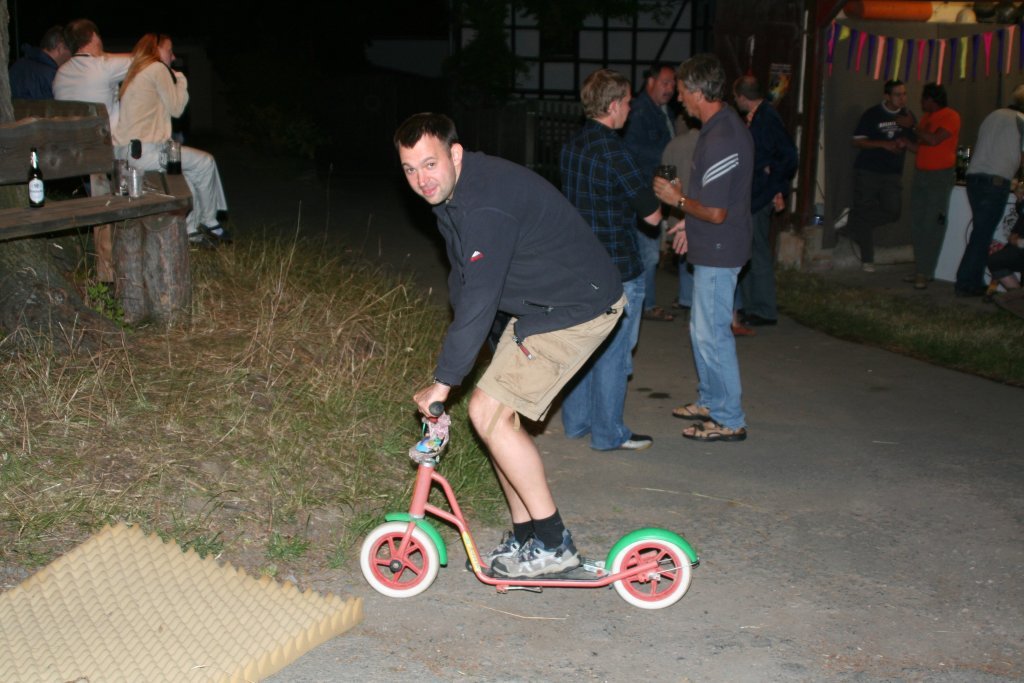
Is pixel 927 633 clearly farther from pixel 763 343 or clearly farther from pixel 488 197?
pixel 763 343

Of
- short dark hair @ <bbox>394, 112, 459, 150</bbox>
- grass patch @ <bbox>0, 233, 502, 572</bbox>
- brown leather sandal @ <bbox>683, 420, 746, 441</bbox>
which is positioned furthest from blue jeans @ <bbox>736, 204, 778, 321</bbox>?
short dark hair @ <bbox>394, 112, 459, 150</bbox>

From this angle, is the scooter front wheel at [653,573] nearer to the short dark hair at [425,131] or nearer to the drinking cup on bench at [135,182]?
the short dark hair at [425,131]

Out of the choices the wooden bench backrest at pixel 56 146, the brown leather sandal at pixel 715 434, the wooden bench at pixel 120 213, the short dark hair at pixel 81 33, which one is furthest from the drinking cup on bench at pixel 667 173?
the short dark hair at pixel 81 33

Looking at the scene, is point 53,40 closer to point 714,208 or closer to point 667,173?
point 667,173

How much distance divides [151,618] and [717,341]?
3.35 meters

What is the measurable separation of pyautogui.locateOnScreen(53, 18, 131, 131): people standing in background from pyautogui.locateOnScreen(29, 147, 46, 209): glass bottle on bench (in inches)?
82.5

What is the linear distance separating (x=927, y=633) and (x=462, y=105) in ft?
62.6

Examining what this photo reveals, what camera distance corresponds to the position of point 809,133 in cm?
1123

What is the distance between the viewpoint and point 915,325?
9336 millimetres

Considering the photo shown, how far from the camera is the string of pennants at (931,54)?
→ 11.7 m

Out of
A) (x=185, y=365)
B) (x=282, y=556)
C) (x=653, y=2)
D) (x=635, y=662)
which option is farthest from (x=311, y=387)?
(x=653, y=2)

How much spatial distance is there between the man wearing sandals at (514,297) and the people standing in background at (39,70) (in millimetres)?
6813

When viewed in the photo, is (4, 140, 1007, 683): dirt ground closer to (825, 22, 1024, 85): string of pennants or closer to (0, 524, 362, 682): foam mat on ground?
(0, 524, 362, 682): foam mat on ground

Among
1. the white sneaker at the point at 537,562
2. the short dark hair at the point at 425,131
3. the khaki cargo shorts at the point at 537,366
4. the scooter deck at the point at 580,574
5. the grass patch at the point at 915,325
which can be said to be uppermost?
the short dark hair at the point at 425,131
